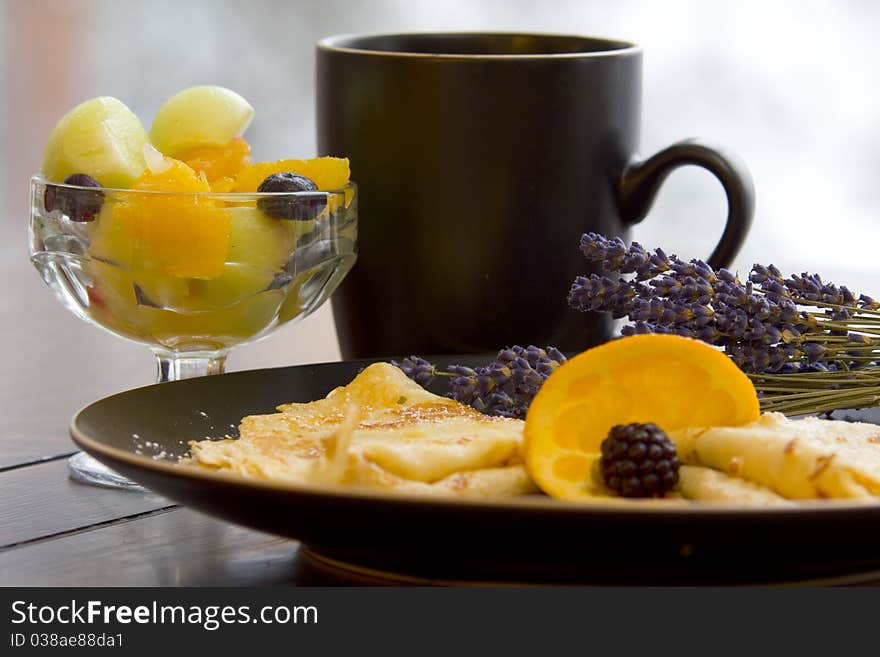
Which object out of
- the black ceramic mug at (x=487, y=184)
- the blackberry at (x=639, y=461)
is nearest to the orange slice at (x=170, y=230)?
the black ceramic mug at (x=487, y=184)

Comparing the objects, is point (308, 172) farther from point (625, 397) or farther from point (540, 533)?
point (540, 533)

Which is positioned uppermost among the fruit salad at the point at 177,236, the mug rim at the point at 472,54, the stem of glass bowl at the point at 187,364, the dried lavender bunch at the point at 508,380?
the mug rim at the point at 472,54

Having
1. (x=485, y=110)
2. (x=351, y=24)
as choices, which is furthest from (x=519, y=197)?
(x=351, y=24)

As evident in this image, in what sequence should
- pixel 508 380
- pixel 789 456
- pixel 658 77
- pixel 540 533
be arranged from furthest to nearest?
1. pixel 658 77
2. pixel 508 380
3. pixel 789 456
4. pixel 540 533

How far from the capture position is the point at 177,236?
907 mm

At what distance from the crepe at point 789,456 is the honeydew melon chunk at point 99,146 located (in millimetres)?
478

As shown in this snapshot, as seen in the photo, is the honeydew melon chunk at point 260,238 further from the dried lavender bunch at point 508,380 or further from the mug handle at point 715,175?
the mug handle at point 715,175

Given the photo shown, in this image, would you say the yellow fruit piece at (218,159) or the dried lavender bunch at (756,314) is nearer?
the dried lavender bunch at (756,314)

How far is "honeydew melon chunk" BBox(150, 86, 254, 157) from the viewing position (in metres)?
1.05

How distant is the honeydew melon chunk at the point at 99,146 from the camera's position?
98 centimetres

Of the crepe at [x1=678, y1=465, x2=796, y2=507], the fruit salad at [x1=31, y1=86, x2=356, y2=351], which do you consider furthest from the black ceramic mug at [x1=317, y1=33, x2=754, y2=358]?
the crepe at [x1=678, y1=465, x2=796, y2=507]

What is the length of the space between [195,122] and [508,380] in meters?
0.35

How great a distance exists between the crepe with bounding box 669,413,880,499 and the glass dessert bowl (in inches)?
13.8

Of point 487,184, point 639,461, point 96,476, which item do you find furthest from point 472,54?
point 639,461
